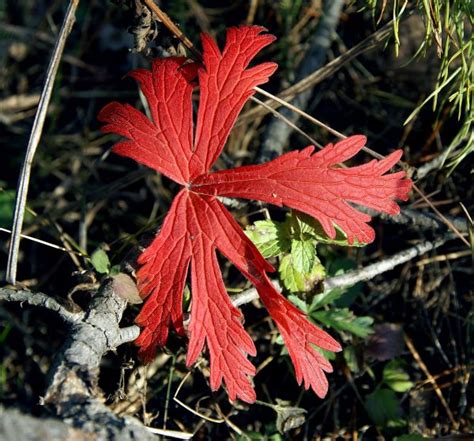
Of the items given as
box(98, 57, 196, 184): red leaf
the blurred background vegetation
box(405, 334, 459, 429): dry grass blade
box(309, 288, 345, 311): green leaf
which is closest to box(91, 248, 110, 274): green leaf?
the blurred background vegetation

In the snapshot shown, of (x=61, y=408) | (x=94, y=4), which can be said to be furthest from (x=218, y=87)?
(x=94, y=4)

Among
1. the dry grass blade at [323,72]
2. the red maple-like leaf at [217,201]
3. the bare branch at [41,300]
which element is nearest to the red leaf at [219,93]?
the red maple-like leaf at [217,201]

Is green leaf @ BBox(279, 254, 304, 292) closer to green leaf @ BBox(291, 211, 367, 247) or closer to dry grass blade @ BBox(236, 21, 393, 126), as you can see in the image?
green leaf @ BBox(291, 211, 367, 247)

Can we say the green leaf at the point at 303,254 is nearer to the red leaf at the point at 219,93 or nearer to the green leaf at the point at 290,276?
the green leaf at the point at 290,276

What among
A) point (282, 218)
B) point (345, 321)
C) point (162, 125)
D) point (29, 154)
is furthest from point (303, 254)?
point (29, 154)

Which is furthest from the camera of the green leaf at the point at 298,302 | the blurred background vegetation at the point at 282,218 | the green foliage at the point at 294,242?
the green leaf at the point at 298,302

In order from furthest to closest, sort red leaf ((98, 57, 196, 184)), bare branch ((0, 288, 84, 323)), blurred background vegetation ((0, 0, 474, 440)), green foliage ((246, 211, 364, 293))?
blurred background vegetation ((0, 0, 474, 440)), green foliage ((246, 211, 364, 293)), red leaf ((98, 57, 196, 184)), bare branch ((0, 288, 84, 323))

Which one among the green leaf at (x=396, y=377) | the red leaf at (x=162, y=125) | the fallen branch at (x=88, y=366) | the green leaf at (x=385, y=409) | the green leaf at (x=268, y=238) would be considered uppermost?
the red leaf at (x=162, y=125)
